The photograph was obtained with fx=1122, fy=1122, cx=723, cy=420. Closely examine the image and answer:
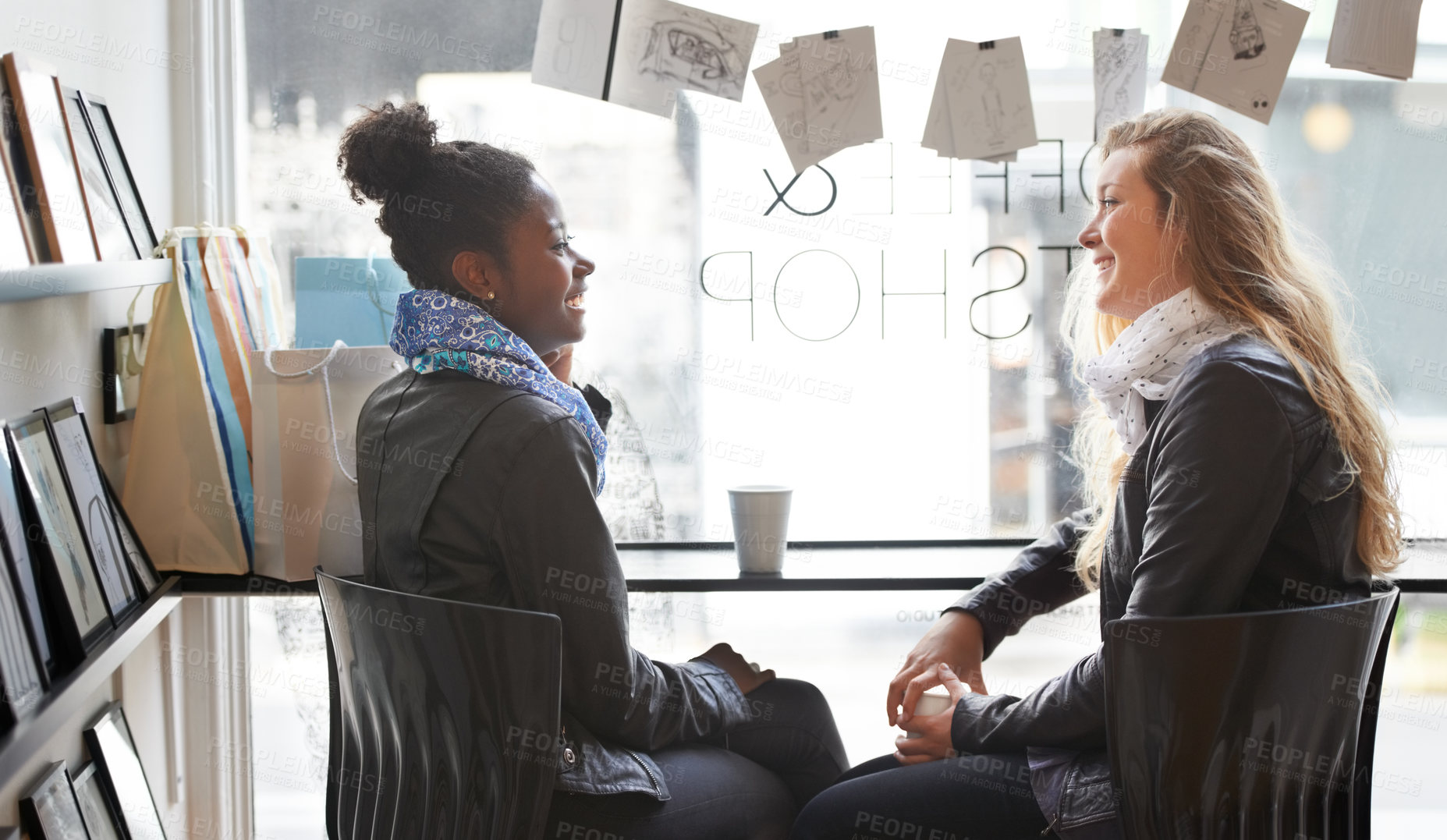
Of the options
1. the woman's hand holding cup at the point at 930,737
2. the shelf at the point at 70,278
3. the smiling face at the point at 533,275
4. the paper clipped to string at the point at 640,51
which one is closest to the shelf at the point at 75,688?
the shelf at the point at 70,278

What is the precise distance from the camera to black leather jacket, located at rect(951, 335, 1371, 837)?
3.77ft

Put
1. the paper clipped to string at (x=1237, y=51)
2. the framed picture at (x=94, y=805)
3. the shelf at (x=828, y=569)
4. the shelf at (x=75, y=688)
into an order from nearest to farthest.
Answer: the shelf at (x=75, y=688), the framed picture at (x=94, y=805), the shelf at (x=828, y=569), the paper clipped to string at (x=1237, y=51)

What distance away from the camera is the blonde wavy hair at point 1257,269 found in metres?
1.24

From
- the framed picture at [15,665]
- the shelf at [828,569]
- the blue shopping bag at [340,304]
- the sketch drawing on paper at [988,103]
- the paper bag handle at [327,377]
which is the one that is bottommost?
the shelf at [828,569]

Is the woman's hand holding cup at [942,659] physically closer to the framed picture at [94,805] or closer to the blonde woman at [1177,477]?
the blonde woman at [1177,477]

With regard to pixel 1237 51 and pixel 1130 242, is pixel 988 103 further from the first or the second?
pixel 1130 242

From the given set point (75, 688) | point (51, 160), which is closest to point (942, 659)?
point (75, 688)

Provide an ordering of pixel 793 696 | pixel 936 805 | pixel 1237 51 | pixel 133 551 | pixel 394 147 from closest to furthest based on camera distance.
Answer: pixel 936 805 < pixel 394 147 < pixel 793 696 < pixel 133 551 < pixel 1237 51

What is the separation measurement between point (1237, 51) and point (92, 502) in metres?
1.88

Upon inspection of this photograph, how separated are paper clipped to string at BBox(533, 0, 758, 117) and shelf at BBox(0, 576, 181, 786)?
105cm

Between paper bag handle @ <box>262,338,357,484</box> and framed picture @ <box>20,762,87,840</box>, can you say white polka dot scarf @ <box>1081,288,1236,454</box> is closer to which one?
paper bag handle @ <box>262,338,357,484</box>

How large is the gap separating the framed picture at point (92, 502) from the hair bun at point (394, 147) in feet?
1.67

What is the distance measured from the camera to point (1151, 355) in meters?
1.33

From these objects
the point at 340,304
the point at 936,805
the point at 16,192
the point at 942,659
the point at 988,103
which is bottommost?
the point at 936,805
